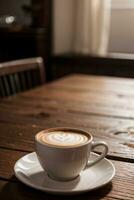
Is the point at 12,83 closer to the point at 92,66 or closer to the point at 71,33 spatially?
the point at 92,66

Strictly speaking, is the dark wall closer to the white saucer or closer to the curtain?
the curtain

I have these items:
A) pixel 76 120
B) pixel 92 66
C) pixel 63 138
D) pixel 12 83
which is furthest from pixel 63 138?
pixel 92 66

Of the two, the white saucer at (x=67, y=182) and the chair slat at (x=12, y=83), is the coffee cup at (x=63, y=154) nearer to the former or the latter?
the white saucer at (x=67, y=182)

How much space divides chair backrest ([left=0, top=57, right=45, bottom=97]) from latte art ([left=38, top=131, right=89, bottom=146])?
3.21 feet

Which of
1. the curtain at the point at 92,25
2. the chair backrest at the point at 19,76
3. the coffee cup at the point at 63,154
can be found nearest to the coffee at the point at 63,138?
the coffee cup at the point at 63,154

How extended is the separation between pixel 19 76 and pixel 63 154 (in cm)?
121

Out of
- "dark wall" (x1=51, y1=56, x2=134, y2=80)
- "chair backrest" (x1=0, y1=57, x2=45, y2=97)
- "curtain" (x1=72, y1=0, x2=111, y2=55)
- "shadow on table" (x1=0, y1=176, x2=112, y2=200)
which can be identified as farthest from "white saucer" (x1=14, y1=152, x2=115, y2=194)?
"curtain" (x1=72, y1=0, x2=111, y2=55)

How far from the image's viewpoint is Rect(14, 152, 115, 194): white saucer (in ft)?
1.97

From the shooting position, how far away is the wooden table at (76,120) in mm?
639

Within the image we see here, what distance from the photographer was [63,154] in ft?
1.94

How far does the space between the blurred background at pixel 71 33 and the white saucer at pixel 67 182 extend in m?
2.11

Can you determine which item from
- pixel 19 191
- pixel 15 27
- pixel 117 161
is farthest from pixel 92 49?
pixel 19 191

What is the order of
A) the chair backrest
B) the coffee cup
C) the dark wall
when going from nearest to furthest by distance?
1. the coffee cup
2. the chair backrest
3. the dark wall

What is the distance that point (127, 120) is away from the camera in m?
1.14
